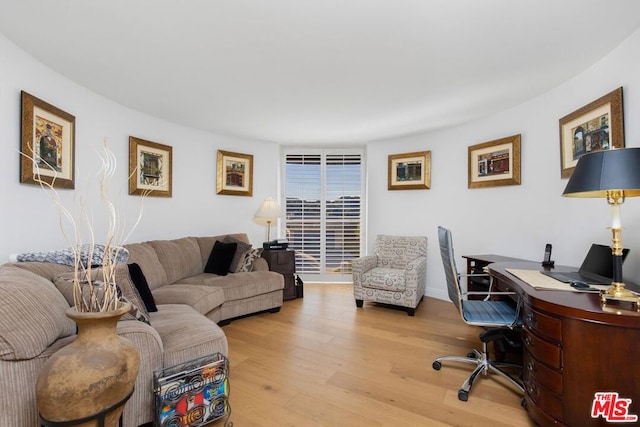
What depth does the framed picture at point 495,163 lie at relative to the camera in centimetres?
319

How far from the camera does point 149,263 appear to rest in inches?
115

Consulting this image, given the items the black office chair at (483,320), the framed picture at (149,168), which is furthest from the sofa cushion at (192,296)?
the black office chair at (483,320)

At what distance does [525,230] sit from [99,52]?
4.16 m

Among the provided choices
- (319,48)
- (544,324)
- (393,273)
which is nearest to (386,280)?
(393,273)

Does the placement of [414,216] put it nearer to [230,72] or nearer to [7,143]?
[230,72]

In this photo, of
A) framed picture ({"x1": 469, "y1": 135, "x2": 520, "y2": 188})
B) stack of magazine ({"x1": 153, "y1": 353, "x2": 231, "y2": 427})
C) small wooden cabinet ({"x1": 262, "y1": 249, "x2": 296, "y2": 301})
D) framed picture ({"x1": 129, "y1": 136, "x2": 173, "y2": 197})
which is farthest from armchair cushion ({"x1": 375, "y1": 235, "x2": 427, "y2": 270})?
framed picture ({"x1": 129, "y1": 136, "x2": 173, "y2": 197})

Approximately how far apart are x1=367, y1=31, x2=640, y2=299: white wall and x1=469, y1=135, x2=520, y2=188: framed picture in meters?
0.08

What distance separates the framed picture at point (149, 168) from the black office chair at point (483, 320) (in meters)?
3.03

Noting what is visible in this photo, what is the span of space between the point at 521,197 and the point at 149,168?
4.28 m

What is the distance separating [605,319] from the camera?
4.21 feet

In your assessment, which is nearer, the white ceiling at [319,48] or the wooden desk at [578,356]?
the wooden desk at [578,356]

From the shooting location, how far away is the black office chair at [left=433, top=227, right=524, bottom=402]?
6.37 ft

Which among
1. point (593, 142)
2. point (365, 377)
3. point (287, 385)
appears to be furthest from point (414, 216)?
point (287, 385)
